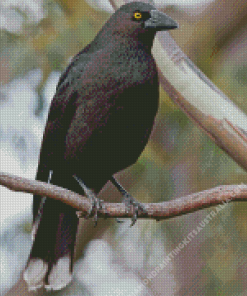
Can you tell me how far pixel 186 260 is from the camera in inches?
190

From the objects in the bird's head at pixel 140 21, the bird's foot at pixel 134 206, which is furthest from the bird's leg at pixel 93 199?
the bird's head at pixel 140 21

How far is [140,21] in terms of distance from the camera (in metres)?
3.66

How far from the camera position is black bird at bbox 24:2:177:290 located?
3395 millimetres

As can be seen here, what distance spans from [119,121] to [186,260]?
192 centimetres

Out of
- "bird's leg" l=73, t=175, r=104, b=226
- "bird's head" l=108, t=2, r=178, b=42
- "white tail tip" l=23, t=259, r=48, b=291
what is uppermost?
"bird's head" l=108, t=2, r=178, b=42

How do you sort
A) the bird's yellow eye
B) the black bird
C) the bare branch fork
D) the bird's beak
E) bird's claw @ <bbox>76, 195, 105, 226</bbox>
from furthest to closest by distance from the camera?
the bird's yellow eye, the bird's beak, the black bird, bird's claw @ <bbox>76, 195, 105, 226</bbox>, the bare branch fork

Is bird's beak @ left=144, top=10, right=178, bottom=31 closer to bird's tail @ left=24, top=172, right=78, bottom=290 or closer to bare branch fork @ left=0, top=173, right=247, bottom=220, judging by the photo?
bare branch fork @ left=0, top=173, right=247, bottom=220

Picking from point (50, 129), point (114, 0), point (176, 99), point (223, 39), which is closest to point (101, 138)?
point (50, 129)

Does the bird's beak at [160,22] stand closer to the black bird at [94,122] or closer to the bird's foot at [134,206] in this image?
the black bird at [94,122]

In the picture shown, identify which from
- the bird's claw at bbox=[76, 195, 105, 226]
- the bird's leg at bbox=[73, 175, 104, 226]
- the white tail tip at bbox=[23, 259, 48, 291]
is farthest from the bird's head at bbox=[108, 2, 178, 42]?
the white tail tip at bbox=[23, 259, 48, 291]

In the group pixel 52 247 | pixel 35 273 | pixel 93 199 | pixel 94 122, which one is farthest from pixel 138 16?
pixel 35 273

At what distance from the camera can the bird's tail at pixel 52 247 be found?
381 centimetres

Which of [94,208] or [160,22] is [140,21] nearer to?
[160,22]

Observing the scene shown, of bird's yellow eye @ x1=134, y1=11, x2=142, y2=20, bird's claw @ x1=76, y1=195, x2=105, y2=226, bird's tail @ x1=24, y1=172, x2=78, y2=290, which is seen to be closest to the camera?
bird's claw @ x1=76, y1=195, x2=105, y2=226
